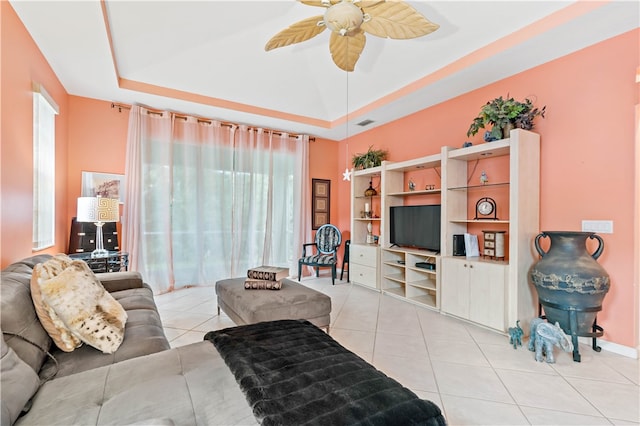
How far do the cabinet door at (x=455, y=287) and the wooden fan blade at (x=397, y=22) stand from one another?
233cm

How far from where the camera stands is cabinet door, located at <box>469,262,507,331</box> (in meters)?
2.83

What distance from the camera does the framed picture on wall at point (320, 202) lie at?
18.9 feet

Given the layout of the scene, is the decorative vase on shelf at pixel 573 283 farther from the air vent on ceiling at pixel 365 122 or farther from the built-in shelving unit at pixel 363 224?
the air vent on ceiling at pixel 365 122

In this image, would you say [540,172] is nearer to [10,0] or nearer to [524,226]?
[524,226]

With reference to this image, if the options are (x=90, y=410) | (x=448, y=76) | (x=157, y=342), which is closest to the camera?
(x=90, y=410)

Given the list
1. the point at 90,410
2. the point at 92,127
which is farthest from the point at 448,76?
the point at 92,127

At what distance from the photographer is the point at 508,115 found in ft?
9.41

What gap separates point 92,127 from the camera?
3.97m

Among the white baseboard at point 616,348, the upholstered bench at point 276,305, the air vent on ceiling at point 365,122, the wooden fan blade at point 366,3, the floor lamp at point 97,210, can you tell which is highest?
the air vent on ceiling at point 365,122

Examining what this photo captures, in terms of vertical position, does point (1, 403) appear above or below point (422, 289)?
above

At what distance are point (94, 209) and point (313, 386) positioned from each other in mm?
3281

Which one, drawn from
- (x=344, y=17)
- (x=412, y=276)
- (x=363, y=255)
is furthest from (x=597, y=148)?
(x=363, y=255)

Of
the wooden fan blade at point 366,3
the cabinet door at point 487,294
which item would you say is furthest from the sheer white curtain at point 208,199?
the wooden fan blade at point 366,3

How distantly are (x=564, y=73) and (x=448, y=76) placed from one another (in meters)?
1.04
